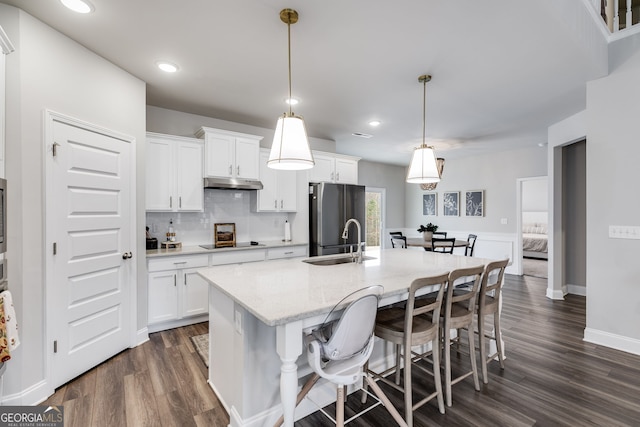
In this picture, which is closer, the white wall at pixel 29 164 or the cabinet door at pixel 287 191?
the white wall at pixel 29 164

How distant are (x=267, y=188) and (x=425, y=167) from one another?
7.81 feet

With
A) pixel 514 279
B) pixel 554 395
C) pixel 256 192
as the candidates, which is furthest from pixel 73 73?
pixel 514 279

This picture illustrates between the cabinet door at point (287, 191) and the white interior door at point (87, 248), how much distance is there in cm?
207

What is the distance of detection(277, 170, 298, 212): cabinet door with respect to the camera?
4.56 metres

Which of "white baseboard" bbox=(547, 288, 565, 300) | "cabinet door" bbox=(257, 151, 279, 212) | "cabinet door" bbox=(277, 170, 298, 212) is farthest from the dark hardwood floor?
"cabinet door" bbox=(277, 170, 298, 212)

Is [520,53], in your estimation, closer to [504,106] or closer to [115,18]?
[504,106]

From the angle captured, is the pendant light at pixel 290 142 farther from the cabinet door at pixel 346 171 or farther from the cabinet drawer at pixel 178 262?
the cabinet door at pixel 346 171

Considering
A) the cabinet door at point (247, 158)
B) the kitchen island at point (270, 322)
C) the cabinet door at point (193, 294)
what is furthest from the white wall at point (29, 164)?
the cabinet door at point (247, 158)

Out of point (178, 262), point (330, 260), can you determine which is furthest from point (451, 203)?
point (178, 262)

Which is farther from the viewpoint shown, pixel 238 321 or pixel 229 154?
pixel 229 154

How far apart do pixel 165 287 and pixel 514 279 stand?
20.2 ft

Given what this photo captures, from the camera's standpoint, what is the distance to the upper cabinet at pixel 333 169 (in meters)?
4.86

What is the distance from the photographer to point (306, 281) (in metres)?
2.00

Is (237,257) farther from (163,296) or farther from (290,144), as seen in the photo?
(290,144)
